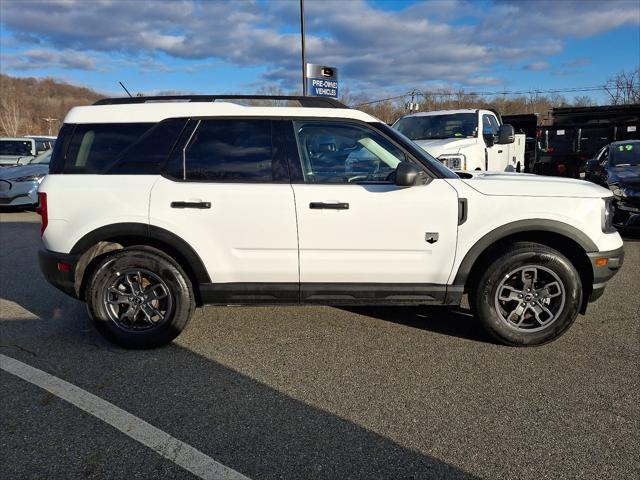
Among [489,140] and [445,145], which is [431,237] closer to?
[445,145]

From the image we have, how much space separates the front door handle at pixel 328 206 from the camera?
3.70 meters

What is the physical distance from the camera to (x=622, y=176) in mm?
8023

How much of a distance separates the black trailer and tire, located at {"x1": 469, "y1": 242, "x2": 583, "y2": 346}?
446 inches

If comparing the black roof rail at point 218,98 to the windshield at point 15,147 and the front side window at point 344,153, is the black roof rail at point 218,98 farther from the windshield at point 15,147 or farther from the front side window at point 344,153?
the windshield at point 15,147

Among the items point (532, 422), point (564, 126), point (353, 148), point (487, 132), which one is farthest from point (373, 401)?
point (564, 126)

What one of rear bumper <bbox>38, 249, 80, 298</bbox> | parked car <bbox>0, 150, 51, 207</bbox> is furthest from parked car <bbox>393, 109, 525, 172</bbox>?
parked car <bbox>0, 150, 51, 207</bbox>

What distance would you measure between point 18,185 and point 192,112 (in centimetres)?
980

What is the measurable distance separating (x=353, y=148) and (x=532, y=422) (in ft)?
7.59

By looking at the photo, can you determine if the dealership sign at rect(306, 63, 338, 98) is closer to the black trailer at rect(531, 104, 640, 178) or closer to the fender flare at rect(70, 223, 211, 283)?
the black trailer at rect(531, 104, 640, 178)

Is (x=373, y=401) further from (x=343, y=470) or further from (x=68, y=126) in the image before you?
(x=68, y=126)

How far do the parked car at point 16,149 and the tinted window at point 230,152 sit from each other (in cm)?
1288

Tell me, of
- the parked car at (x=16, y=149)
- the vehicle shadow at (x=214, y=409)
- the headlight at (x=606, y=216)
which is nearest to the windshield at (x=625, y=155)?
the headlight at (x=606, y=216)

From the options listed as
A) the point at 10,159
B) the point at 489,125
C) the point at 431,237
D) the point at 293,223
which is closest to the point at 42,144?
the point at 10,159

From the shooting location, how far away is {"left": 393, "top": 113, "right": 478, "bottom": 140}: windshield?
30.3 feet
